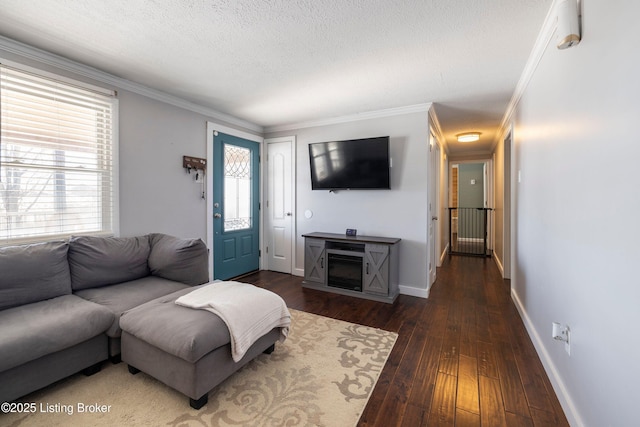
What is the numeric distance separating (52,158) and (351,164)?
306 cm

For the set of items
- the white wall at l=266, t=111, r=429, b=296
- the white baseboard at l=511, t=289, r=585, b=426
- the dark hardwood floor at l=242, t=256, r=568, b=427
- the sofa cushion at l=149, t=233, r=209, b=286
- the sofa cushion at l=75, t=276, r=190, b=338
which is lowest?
the dark hardwood floor at l=242, t=256, r=568, b=427

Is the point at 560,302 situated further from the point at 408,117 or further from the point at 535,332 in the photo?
the point at 408,117

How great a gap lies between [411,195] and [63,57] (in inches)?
148

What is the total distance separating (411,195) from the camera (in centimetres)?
356

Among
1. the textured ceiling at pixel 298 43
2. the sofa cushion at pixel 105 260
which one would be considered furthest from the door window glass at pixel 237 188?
the sofa cushion at pixel 105 260

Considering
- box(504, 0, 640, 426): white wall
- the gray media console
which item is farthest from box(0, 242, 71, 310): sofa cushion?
box(504, 0, 640, 426): white wall

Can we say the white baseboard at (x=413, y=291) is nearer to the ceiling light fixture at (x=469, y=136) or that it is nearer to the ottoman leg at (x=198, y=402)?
the ottoman leg at (x=198, y=402)

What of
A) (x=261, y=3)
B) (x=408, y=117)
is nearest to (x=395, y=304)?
(x=408, y=117)

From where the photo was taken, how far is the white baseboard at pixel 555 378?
147cm

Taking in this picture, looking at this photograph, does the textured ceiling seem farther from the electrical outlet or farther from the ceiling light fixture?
the electrical outlet

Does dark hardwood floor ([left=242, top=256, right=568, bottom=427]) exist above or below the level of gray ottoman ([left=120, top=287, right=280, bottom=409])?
below

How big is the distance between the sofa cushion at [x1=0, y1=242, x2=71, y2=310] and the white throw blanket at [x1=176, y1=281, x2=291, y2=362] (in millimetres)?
1019

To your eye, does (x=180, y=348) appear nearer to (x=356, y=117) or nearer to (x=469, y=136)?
(x=356, y=117)

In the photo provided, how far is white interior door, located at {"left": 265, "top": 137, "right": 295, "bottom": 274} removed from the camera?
4.47 m
